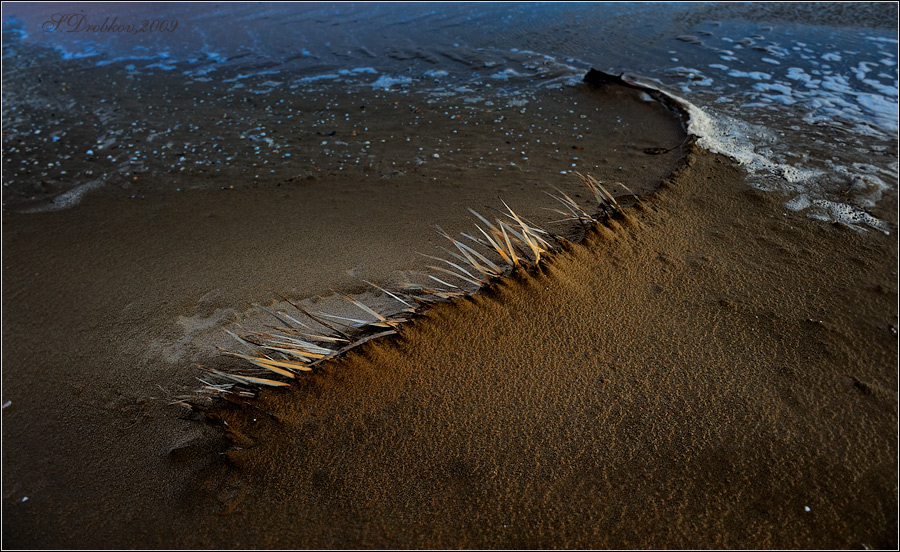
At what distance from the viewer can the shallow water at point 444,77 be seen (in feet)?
12.0

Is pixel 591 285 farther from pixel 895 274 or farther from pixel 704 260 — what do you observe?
pixel 895 274

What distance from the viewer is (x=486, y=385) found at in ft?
5.86

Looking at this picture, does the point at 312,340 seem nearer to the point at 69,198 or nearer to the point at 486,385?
the point at 486,385

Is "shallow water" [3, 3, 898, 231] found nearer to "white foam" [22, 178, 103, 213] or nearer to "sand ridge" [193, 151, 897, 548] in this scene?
"white foam" [22, 178, 103, 213]

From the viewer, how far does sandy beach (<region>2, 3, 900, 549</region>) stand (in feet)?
4.91

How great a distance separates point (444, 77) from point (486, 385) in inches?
170

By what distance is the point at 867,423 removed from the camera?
1.62 m

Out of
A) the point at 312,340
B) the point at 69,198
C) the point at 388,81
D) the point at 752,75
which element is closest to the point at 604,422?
the point at 312,340

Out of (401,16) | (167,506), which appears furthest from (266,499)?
(401,16)

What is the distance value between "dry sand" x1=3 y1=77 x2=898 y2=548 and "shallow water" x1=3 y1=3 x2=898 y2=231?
1.14 meters

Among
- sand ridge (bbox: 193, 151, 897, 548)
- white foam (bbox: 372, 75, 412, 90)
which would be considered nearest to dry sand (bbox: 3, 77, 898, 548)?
sand ridge (bbox: 193, 151, 897, 548)

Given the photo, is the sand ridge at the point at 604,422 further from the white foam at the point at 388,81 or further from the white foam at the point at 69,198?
the white foam at the point at 388,81

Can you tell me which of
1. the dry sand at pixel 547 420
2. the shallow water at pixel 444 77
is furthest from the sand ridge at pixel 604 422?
the shallow water at pixel 444 77

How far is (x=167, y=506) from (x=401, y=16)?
7.11m
